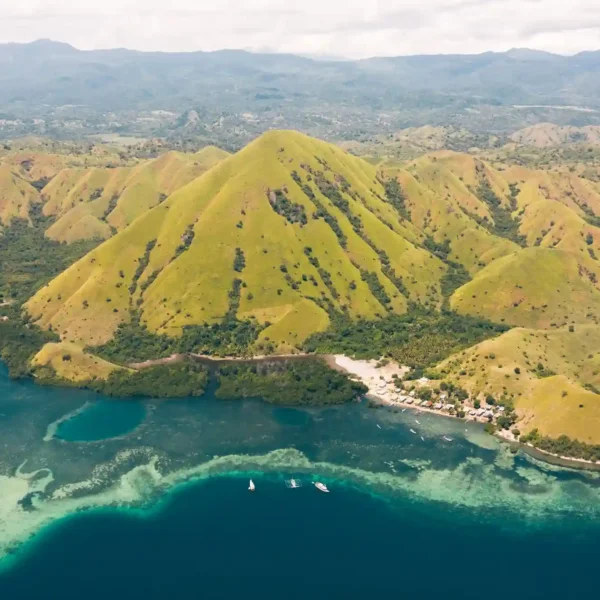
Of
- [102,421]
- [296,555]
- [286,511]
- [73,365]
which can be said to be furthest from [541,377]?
[73,365]

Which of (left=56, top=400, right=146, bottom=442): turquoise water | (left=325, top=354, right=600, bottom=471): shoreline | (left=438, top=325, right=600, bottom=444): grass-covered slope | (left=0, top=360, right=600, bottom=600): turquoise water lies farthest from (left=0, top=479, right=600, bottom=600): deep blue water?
(left=56, top=400, right=146, bottom=442): turquoise water

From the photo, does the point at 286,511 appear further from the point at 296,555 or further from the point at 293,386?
the point at 293,386

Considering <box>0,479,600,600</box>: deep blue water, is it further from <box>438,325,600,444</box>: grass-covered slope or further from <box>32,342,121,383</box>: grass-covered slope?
<box>32,342,121,383</box>: grass-covered slope

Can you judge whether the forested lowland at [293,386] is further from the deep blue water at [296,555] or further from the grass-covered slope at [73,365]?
the deep blue water at [296,555]

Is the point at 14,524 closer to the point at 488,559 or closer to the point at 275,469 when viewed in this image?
the point at 275,469

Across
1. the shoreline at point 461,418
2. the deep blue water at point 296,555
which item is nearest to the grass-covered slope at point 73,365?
the deep blue water at point 296,555

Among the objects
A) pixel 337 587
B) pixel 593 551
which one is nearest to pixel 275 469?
pixel 337 587
